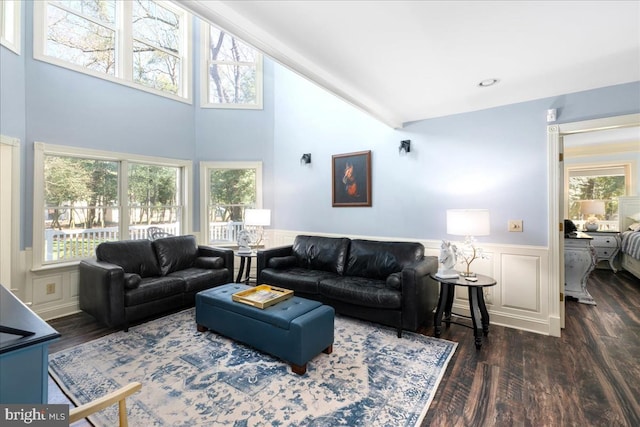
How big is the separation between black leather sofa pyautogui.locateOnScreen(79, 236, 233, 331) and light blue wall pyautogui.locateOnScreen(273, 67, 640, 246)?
4.90ft

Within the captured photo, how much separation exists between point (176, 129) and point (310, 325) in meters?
4.00

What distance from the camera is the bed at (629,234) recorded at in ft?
16.1

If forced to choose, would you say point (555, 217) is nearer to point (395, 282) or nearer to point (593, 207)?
point (395, 282)

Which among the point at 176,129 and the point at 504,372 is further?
the point at 176,129

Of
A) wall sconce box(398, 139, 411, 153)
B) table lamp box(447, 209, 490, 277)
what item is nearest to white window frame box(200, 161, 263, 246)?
wall sconce box(398, 139, 411, 153)

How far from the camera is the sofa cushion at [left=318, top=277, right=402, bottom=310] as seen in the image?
113 inches

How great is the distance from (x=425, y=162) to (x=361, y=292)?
1.84 metres

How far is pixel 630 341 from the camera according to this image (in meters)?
2.80

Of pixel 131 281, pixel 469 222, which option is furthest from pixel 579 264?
pixel 131 281

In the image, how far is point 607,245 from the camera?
5.58 metres

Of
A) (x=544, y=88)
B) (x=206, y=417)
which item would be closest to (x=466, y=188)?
(x=544, y=88)

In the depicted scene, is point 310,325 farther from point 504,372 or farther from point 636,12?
point 636,12

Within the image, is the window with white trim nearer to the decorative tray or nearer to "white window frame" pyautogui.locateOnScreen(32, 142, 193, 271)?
the decorative tray

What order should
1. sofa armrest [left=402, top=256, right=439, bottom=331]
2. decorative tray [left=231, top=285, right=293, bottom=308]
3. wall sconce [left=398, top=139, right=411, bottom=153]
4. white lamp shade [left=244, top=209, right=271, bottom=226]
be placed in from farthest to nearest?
white lamp shade [left=244, top=209, right=271, bottom=226] < wall sconce [left=398, top=139, right=411, bottom=153] < sofa armrest [left=402, top=256, right=439, bottom=331] < decorative tray [left=231, top=285, right=293, bottom=308]
